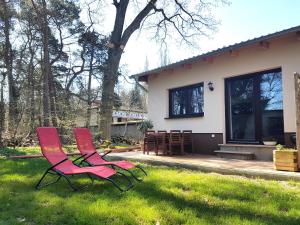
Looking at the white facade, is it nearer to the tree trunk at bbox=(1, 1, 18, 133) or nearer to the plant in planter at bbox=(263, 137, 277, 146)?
the plant in planter at bbox=(263, 137, 277, 146)

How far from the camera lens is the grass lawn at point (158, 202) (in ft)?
12.5

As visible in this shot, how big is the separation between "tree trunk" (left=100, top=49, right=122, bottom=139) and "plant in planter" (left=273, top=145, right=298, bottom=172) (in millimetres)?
9616

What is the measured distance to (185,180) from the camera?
570cm

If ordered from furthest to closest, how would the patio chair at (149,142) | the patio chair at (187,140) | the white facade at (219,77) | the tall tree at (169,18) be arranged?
the tall tree at (169,18), the patio chair at (187,140), the patio chair at (149,142), the white facade at (219,77)

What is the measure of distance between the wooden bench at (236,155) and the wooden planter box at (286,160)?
2.22 m

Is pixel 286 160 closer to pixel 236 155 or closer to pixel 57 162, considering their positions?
pixel 236 155

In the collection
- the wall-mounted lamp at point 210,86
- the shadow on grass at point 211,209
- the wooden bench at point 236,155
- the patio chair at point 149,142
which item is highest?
the wall-mounted lamp at point 210,86

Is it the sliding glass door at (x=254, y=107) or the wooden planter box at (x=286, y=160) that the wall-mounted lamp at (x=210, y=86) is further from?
the wooden planter box at (x=286, y=160)

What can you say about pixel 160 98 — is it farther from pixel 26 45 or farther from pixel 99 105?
pixel 26 45

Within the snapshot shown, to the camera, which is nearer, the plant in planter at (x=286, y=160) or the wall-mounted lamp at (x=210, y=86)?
the plant in planter at (x=286, y=160)

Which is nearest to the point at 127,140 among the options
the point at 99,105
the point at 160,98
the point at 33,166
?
the point at 99,105

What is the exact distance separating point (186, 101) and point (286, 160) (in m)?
5.70

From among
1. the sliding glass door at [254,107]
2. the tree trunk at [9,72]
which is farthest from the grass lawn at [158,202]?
the tree trunk at [9,72]

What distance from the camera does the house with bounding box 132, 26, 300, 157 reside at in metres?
8.38
